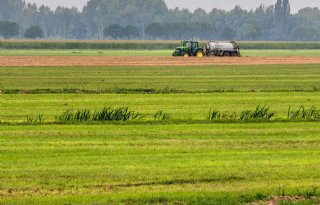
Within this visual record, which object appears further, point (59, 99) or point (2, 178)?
point (59, 99)

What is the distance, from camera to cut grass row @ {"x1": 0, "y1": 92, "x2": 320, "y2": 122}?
37250mm

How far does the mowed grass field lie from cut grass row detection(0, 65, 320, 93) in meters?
3.23

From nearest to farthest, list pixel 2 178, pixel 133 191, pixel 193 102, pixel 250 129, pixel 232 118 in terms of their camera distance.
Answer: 1. pixel 133 191
2. pixel 2 178
3. pixel 250 129
4. pixel 232 118
5. pixel 193 102

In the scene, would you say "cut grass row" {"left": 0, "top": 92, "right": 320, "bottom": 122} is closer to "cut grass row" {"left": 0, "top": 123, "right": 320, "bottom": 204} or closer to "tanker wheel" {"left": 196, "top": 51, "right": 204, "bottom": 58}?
"cut grass row" {"left": 0, "top": 123, "right": 320, "bottom": 204}

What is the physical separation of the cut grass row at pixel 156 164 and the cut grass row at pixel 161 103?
5.25 metres

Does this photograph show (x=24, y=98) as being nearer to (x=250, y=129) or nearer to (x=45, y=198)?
(x=250, y=129)

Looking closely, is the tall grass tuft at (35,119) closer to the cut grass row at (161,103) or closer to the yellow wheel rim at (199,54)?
the cut grass row at (161,103)

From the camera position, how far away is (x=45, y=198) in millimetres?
18422

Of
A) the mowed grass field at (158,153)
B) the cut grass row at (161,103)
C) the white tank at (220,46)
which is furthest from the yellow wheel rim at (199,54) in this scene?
the mowed grass field at (158,153)

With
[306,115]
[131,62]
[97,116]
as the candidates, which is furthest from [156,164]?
[131,62]

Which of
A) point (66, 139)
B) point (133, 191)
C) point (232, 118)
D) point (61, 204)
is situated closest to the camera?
point (61, 204)

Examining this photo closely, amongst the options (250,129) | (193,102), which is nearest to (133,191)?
(250,129)

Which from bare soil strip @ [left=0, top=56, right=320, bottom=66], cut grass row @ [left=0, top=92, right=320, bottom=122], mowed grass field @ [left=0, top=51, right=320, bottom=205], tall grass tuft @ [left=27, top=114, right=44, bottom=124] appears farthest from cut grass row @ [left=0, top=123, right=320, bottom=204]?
bare soil strip @ [left=0, top=56, right=320, bottom=66]

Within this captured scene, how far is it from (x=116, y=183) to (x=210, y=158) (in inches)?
170
